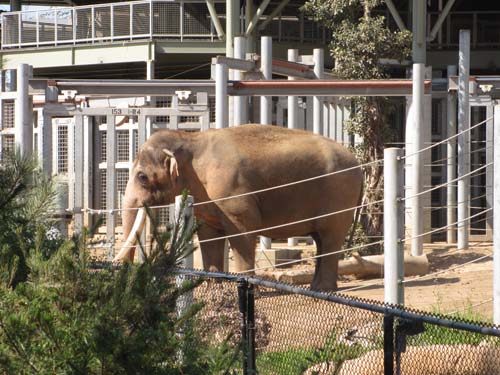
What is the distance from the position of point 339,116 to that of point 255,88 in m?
6.97

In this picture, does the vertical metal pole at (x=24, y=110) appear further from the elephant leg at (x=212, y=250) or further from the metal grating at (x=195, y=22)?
the metal grating at (x=195, y=22)

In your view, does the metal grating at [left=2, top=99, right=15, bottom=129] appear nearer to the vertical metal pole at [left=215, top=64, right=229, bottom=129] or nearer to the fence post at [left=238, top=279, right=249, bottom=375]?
the vertical metal pole at [left=215, top=64, right=229, bottom=129]

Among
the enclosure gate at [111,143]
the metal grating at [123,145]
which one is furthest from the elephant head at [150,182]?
the metal grating at [123,145]

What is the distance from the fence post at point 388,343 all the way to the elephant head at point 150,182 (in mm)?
8945

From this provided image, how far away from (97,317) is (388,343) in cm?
156

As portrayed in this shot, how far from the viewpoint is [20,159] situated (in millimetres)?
5906

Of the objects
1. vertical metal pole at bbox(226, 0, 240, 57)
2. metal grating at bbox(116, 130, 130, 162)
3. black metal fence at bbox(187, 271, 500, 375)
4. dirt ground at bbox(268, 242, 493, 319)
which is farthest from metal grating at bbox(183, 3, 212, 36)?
black metal fence at bbox(187, 271, 500, 375)

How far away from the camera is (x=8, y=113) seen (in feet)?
64.1

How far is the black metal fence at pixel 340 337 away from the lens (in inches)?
226

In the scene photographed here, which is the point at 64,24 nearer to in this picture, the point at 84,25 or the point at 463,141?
the point at 84,25

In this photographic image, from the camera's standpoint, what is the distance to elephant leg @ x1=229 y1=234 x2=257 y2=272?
14.5 metres

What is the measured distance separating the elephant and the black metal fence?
4.98 meters

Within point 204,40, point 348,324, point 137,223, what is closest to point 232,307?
point 348,324

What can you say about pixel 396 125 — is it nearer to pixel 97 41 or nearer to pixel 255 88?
pixel 97 41
